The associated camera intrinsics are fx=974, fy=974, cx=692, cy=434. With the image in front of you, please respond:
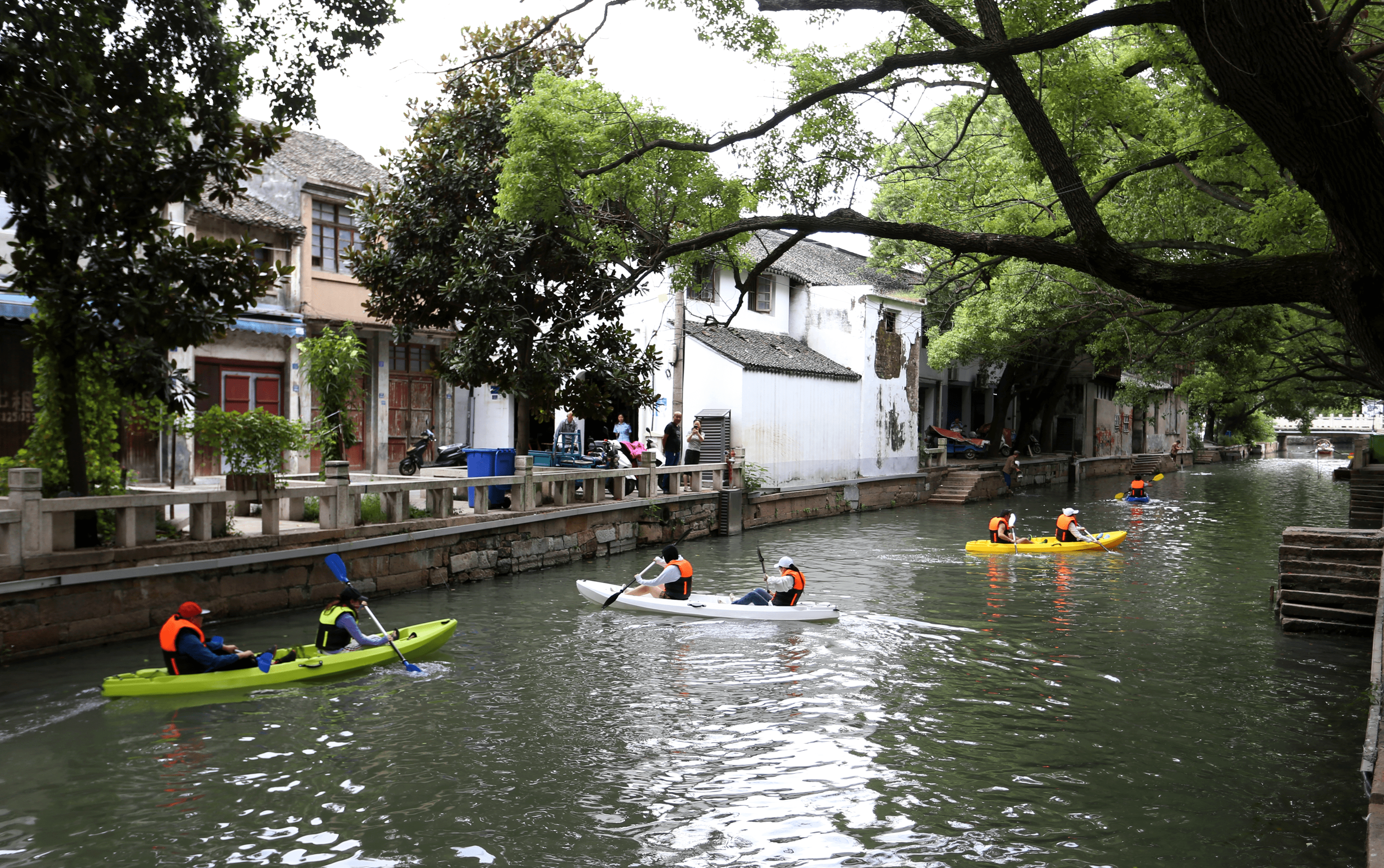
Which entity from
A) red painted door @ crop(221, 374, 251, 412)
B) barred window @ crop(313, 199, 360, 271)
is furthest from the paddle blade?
barred window @ crop(313, 199, 360, 271)

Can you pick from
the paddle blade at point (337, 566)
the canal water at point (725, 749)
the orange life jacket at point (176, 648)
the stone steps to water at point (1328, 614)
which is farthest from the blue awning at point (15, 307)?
the stone steps to water at point (1328, 614)

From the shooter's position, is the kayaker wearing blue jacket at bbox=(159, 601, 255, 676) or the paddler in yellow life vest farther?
the paddler in yellow life vest

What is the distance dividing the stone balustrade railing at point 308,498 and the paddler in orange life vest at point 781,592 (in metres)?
5.01

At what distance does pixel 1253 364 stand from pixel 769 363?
11.6 m

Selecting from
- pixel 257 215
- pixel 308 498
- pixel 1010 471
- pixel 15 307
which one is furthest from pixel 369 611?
pixel 1010 471

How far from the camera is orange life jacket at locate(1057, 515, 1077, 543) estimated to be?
786 inches

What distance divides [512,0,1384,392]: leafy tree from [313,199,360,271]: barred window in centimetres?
1177

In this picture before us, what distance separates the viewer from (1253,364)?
23.4 meters

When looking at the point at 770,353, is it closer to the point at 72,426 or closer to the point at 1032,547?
the point at 1032,547

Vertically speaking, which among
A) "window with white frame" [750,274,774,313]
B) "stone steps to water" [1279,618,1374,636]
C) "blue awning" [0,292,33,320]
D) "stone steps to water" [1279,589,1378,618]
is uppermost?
"window with white frame" [750,274,774,313]

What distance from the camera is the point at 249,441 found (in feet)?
39.8

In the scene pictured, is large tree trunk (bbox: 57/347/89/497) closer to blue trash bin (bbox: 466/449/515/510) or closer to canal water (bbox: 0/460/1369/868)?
canal water (bbox: 0/460/1369/868)

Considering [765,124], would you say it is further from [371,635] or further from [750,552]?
[750,552]

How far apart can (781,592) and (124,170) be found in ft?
29.0
